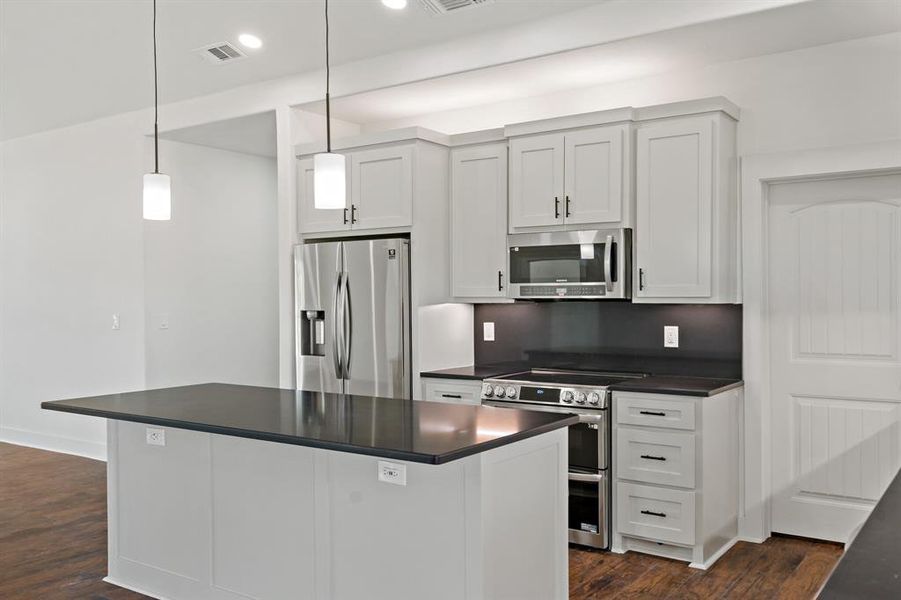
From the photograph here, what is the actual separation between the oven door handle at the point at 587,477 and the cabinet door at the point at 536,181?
1430mm

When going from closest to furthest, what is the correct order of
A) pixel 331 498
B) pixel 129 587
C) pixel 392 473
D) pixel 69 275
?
pixel 392 473, pixel 331 498, pixel 129 587, pixel 69 275

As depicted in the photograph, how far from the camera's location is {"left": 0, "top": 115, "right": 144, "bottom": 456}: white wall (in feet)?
21.6

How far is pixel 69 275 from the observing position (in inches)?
279

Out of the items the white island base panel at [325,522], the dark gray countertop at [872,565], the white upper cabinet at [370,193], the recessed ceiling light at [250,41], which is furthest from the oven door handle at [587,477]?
the recessed ceiling light at [250,41]

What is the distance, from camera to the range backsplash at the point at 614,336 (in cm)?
461

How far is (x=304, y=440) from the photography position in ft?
9.09

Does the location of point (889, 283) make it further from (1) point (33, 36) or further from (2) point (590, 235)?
(1) point (33, 36)

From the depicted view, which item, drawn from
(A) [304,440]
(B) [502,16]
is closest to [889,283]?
(B) [502,16]

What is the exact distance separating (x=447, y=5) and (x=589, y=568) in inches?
120

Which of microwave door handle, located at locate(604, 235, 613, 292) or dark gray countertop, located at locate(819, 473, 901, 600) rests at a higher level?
microwave door handle, located at locate(604, 235, 613, 292)

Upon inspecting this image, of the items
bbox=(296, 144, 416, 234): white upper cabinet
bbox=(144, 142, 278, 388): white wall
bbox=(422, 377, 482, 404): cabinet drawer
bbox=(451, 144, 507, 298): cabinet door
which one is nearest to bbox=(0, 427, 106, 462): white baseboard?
bbox=(144, 142, 278, 388): white wall

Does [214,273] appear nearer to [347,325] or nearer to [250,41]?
[347,325]

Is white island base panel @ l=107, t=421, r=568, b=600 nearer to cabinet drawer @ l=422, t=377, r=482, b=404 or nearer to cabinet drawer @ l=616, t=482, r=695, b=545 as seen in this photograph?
cabinet drawer @ l=616, t=482, r=695, b=545

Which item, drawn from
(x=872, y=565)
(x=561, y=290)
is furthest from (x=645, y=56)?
(x=872, y=565)
